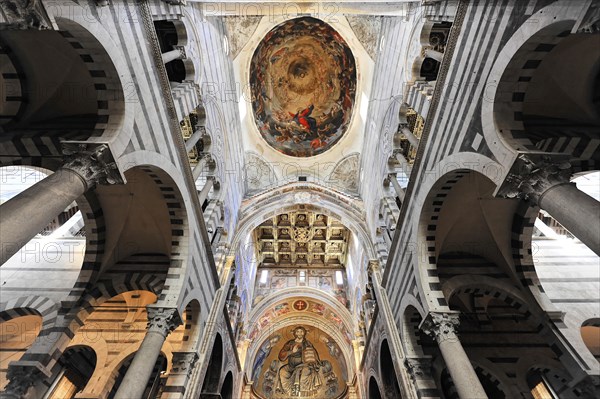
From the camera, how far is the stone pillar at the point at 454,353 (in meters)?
5.26

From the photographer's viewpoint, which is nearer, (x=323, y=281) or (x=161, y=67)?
(x=161, y=67)

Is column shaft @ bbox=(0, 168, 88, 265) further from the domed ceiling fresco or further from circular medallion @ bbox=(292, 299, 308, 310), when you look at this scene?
circular medallion @ bbox=(292, 299, 308, 310)

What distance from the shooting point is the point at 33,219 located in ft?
11.9

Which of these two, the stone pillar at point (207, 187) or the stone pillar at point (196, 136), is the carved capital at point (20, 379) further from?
the stone pillar at point (196, 136)

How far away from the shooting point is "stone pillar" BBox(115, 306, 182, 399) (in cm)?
528

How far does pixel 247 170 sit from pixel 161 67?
989 cm

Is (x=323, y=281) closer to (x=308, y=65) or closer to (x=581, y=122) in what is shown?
(x=308, y=65)

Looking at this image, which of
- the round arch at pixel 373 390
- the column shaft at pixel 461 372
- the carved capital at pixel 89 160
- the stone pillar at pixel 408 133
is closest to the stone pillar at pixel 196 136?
the carved capital at pixel 89 160

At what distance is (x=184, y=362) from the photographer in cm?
760

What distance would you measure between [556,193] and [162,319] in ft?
24.3

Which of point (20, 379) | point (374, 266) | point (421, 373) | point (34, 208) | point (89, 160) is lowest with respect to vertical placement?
point (20, 379)

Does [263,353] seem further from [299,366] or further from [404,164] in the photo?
[404,164]

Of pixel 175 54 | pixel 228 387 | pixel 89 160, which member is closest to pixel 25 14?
pixel 89 160

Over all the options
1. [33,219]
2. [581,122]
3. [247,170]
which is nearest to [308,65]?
[247,170]
